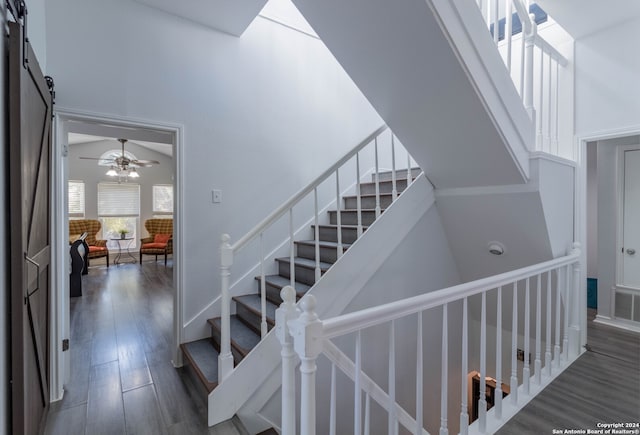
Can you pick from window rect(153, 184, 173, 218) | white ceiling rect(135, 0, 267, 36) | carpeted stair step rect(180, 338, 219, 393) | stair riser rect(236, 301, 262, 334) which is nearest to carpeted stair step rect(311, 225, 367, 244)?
stair riser rect(236, 301, 262, 334)

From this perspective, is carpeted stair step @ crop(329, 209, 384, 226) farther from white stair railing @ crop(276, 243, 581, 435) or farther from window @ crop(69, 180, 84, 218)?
window @ crop(69, 180, 84, 218)

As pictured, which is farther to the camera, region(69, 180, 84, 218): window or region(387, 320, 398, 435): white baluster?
region(69, 180, 84, 218): window

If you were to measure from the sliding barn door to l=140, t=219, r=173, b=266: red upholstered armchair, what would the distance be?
17.4 feet

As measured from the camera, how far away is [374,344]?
2250 millimetres

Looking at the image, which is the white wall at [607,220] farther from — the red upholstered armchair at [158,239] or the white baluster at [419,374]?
the red upholstered armchair at [158,239]

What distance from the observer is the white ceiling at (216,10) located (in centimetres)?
237

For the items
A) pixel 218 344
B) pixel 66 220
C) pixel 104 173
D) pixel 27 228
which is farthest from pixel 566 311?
pixel 104 173

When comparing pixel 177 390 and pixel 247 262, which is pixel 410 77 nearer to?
pixel 247 262

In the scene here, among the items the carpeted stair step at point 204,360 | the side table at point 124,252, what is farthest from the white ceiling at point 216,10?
the side table at point 124,252

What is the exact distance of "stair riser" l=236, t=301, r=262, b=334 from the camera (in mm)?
2377

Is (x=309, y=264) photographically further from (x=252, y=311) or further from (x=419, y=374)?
(x=419, y=374)

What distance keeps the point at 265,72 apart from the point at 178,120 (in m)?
0.98

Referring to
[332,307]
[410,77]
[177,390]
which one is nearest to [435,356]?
[332,307]

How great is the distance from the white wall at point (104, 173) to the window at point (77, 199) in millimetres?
90
